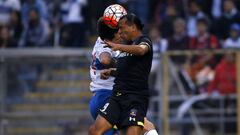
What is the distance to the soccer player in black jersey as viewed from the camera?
42.2ft

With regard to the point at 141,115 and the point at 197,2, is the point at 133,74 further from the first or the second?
the point at 197,2

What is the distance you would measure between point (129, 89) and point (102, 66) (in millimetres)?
707

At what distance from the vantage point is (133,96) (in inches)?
508

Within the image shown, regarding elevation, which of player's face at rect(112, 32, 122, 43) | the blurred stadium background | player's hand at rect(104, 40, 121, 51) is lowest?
the blurred stadium background

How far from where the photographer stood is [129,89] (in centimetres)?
1291

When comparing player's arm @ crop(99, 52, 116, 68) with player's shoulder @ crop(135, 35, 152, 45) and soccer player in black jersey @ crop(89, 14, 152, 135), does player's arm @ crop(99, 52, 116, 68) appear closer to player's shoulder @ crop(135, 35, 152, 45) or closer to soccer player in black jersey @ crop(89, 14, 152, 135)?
soccer player in black jersey @ crop(89, 14, 152, 135)

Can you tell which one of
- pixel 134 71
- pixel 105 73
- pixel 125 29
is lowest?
pixel 105 73

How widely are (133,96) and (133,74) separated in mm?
293

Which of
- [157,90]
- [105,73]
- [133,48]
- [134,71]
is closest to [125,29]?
[133,48]

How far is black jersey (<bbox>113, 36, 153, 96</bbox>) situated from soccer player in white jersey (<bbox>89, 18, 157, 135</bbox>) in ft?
0.96

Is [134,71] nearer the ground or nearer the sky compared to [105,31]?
nearer the ground

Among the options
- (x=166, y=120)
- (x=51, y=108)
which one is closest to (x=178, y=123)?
(x=166, y=120)

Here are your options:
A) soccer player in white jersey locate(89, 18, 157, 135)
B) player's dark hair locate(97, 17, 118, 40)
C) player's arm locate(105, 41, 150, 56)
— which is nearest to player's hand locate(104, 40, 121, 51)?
player's arm locate(105, 41, 150, 56)

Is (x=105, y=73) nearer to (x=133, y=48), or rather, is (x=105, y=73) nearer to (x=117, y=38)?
(x=117, y=38)
